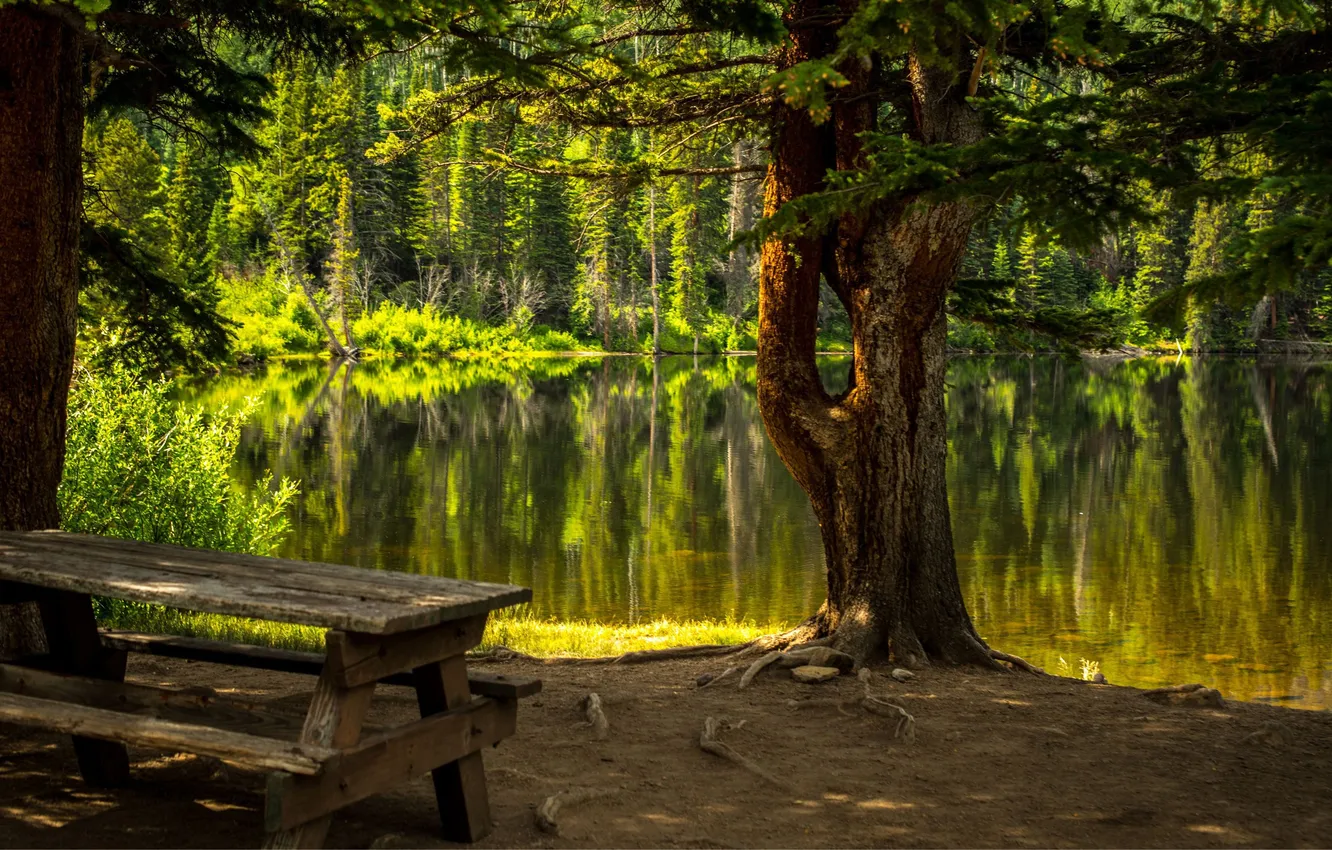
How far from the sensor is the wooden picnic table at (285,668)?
350 cm

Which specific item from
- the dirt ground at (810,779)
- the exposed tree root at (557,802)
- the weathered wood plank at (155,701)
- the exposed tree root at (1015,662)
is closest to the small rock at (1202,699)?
the dirt ground at (810,779)

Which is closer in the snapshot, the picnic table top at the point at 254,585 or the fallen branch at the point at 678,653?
the picnic table top at the point at 254,585

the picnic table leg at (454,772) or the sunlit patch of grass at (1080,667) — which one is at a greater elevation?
the picnic table leg at (454,772)

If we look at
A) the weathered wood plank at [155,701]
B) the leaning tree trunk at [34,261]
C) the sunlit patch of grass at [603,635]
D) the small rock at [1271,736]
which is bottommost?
the sunlit patch of grass at [603,635]

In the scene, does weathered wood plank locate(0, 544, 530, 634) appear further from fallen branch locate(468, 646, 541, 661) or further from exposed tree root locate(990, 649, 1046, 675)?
exposed tree root locate(990, 649, 1046, 675)

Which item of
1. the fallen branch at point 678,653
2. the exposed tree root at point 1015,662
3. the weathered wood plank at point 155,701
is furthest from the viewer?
the fallen branch at point 678,653

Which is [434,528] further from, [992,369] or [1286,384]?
[992,369]

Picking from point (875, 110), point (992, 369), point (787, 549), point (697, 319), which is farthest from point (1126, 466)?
point (697, 319)

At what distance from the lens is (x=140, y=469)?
10.4 metres

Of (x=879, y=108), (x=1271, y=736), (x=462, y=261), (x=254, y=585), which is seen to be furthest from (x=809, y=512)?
(x=462, y=261)

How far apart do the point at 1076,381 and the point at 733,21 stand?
45035 mm

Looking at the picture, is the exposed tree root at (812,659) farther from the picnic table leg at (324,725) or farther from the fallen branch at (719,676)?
the picnic table leg at (324,725)

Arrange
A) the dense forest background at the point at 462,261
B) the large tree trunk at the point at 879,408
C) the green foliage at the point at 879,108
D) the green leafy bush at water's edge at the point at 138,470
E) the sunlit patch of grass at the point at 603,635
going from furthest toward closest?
the dense forest background at the point at 462,261 < the green leafy bush at water's edge at the point at 138,470 < the sunlit patch of grass at the point at 603,635 < the large tree trunk at the point at 879,408 < the green foliage at the point at 879,108

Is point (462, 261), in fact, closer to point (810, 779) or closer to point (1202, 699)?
point (1202, 699)
